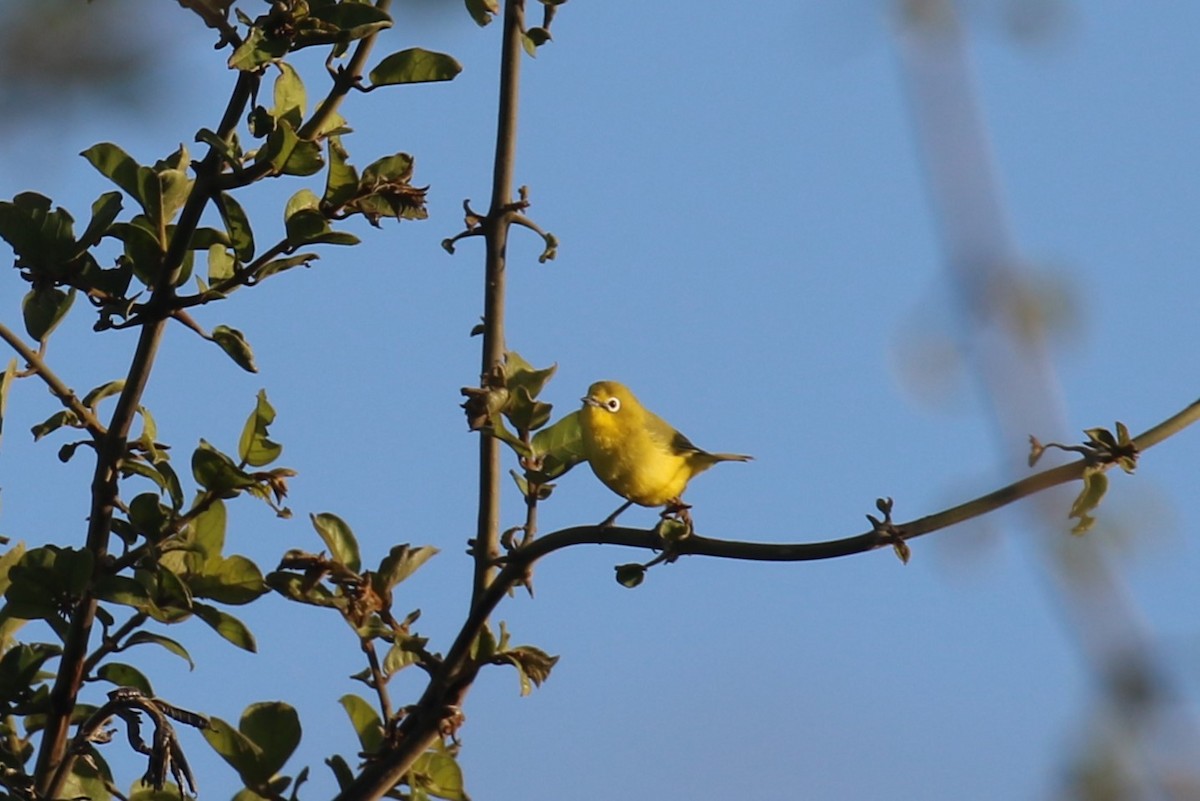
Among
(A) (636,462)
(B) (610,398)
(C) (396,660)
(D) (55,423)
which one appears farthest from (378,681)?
(B) (610,398)

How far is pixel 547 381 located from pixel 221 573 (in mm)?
510

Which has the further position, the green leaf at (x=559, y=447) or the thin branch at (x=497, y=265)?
the green leaf at (x=559, y=447)

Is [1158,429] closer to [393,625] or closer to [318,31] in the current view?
[393,625]

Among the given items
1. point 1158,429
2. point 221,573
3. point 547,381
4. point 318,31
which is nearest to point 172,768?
point 221,573

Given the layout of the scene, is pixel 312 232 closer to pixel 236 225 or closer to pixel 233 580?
pixel 236 225

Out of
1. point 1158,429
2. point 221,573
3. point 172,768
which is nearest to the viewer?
point 1158,429

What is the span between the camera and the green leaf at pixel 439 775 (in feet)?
6.53

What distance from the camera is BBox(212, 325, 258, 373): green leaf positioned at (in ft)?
7.12

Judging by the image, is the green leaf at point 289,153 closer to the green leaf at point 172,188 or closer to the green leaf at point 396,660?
the green leaf at point 172,188

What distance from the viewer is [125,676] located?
2133 millimetres

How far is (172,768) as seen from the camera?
1987mm

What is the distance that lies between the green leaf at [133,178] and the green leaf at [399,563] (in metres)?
0.59

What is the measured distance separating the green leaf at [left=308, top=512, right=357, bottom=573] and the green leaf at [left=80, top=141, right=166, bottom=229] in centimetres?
49

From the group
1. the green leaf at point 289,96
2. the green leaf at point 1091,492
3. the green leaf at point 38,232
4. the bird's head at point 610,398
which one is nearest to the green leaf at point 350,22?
the green leaf at point 289,96
